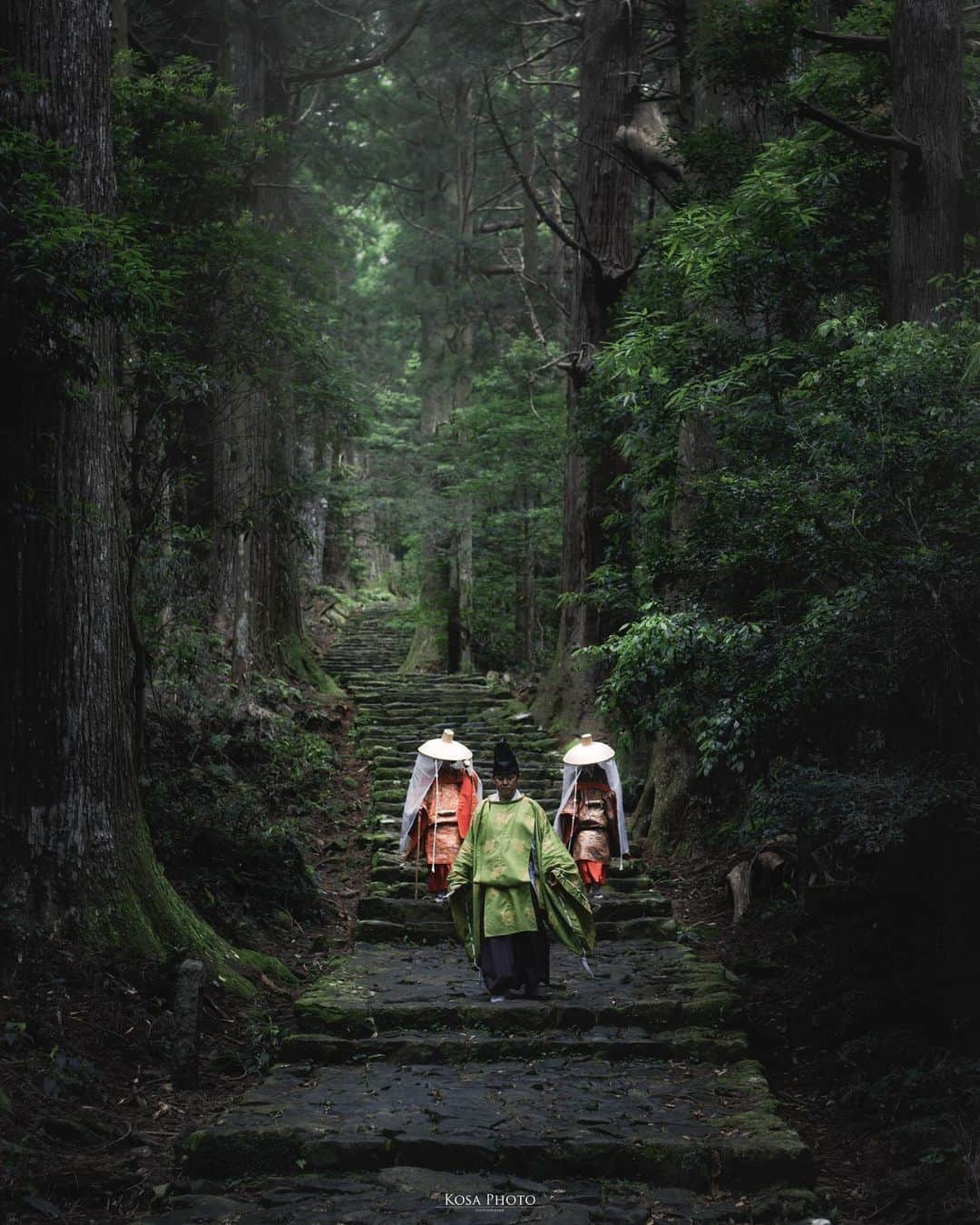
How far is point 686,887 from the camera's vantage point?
1108cm

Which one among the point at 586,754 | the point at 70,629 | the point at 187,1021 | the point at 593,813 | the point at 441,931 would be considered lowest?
the point at 441,931

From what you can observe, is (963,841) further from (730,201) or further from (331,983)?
(730,201)


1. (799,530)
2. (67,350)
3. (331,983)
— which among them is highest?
(67,350)

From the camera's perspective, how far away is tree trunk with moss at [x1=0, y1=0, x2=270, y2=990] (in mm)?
6441

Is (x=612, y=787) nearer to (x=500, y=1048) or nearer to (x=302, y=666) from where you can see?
(x=500, y=1048)

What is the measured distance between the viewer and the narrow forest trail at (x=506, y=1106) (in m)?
4.98

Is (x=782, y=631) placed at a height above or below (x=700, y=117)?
below

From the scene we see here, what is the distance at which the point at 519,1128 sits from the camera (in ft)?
18.4

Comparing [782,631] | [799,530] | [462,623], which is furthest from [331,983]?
[462,623]

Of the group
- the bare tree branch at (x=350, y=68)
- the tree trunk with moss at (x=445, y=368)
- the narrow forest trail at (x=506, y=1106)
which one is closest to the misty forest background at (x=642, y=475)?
the narrow forest trail at (x=506, y=1106)

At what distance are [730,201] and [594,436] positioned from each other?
5.02 m

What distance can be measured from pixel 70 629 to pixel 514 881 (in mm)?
3264

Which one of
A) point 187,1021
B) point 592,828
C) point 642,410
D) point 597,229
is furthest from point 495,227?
point 187,1021

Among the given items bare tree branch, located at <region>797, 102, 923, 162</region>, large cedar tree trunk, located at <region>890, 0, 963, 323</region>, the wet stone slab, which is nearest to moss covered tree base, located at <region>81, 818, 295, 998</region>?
the wet stone slab
